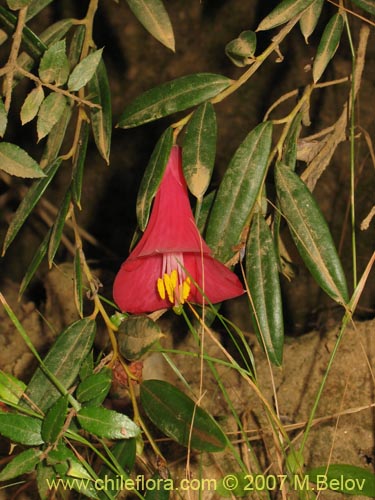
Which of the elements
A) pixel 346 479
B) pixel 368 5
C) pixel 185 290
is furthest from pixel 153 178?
pixel 346 479

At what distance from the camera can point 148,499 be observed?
1.00 metres

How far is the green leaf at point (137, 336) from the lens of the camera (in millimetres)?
980

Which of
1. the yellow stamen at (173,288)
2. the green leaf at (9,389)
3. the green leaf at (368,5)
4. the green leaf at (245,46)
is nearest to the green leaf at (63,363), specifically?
the green leaf at (9,389)

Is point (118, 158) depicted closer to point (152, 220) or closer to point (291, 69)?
point (291, 69)

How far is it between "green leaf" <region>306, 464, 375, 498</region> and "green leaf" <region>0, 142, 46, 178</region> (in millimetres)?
598

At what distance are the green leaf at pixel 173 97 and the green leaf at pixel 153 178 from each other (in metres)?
0.04

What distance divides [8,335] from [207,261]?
2.85 feet

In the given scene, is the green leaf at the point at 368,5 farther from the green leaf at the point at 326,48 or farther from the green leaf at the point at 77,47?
the green leaf at the point at 77,47

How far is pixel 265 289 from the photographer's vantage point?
103 centimetres

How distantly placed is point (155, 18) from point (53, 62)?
0.57 feet

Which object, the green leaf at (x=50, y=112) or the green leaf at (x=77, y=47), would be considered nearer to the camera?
the green leaf at (x=50, y=112)

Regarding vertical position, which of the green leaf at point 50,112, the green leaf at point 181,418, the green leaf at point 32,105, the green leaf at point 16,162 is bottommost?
the green leaf at point 181,418

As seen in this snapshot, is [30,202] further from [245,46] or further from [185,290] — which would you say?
[245,46]

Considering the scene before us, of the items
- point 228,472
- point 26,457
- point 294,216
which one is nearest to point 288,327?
point 228,472
